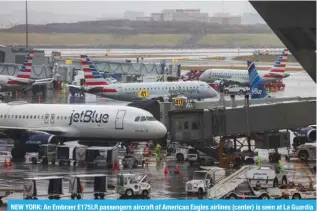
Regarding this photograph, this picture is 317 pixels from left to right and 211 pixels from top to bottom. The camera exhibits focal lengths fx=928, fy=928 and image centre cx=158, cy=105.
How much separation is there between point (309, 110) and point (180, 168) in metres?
7.75

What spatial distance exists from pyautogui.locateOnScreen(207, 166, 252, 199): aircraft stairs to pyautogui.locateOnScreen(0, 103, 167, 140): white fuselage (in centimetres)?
1381

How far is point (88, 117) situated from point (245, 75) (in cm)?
6631

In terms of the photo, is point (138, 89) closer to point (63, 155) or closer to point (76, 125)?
point (76, 125)

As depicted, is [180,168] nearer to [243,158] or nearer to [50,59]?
[243,158]

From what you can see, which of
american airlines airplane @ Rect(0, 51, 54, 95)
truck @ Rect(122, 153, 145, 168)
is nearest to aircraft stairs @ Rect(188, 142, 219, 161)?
truck @ Rect(122, 153, 145, 168)

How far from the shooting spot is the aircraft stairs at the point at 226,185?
34.3 meters

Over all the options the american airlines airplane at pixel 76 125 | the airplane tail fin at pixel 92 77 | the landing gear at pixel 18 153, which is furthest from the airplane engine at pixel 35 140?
the airplane tail fin at pixel 92 77

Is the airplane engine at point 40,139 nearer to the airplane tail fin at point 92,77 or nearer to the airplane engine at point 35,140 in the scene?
the airplane engine at point 35,140

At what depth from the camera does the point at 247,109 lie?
48812 mm

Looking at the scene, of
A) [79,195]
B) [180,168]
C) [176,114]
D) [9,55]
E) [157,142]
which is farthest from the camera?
[9,55]

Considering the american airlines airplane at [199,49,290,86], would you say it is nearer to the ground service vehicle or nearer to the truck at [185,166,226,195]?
the ground service vehicle

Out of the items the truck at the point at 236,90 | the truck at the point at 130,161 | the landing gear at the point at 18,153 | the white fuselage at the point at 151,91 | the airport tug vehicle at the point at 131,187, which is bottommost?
the airport tug vehicle at the point at 131,187

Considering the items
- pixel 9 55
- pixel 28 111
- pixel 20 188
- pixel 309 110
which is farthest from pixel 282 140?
pixel 9 55

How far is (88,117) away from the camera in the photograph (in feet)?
166
